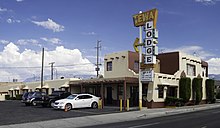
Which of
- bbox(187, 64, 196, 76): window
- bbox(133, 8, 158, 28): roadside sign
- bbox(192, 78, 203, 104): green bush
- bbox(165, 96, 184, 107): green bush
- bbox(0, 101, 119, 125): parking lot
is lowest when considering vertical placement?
bbox(0, 101, 119, 125): parking lot

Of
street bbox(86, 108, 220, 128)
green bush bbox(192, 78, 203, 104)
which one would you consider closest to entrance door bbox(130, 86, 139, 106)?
green bush bbox(192, 78, 203, 104)

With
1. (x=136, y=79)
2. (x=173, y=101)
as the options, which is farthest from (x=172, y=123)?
(x=173, y=101)

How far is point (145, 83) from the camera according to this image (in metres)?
31.0

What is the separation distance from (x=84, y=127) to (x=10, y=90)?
5500 cm

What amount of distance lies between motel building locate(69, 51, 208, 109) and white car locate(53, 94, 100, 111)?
4.54 ft

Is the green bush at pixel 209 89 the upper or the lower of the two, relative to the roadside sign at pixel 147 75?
lower

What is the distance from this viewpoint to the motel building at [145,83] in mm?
30703

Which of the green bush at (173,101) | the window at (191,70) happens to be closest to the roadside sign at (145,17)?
the green bush at (173,101)

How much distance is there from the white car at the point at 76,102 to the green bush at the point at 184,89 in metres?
10.2

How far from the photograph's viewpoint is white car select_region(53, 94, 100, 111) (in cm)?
2766

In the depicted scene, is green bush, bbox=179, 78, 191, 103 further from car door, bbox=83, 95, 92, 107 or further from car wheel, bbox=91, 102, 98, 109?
car door, bbox=83, 95, 92, 107

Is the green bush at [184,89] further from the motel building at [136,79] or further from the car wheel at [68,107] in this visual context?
the car wheel at [68,107]

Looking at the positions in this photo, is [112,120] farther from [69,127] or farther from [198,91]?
[198,91]

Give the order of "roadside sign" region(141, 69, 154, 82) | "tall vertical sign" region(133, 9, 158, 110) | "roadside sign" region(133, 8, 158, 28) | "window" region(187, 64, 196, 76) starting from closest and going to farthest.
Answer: "roadside sign" region(133, 8, 158, 28), "tall vertical sign" region(133, 9, 158, 110), "roadside sign" region(141, 69, 154, 82), "window" region(187, 64, 196, 76)
